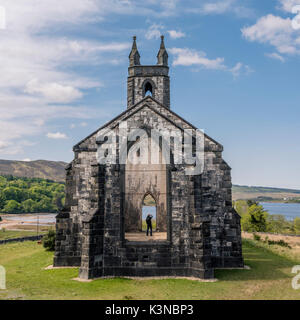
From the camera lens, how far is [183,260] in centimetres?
1235

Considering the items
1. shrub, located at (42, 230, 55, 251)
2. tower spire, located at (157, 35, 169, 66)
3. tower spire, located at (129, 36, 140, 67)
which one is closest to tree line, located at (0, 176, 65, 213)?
shrub, located at (42, 230, 55, 251)

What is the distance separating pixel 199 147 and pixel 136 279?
7442 millimetres

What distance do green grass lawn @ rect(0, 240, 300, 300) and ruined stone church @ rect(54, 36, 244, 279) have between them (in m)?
0.76

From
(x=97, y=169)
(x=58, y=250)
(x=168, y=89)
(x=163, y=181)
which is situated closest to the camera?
(x=97, y=169)

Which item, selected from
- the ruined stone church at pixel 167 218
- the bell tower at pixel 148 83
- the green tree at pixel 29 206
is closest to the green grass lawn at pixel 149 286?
the ruined stone church at pixel 167 218

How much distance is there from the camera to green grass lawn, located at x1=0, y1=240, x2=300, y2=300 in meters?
10.0

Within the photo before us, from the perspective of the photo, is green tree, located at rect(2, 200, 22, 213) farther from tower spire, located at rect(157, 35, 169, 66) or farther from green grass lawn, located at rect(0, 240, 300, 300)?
tower spire, located at rect(157, 35, 169, 66)

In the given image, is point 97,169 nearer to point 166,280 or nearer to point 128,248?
point 128,248

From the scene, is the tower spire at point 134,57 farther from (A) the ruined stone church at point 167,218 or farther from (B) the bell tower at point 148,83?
(A) the ruined stone church at point 167,218

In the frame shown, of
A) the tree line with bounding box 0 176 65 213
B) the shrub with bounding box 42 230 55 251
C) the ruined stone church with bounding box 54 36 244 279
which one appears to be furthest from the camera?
the tree line with bounding box 0 176 65 213

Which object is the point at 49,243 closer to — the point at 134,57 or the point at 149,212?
the point at 134,57

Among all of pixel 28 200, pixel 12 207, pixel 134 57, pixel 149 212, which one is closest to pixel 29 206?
pixel 28 200

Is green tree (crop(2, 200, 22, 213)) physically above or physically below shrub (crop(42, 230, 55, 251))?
below
